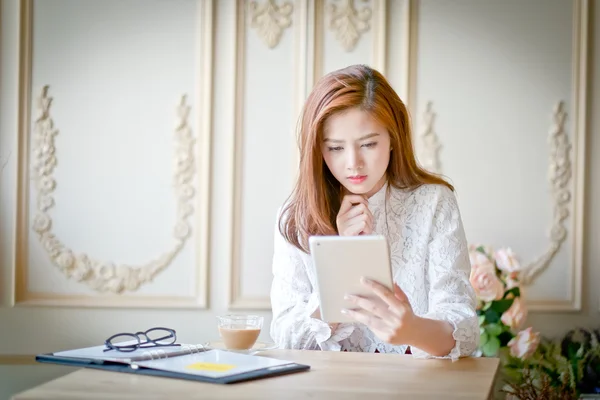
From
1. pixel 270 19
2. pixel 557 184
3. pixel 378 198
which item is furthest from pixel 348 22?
pixel 378 198

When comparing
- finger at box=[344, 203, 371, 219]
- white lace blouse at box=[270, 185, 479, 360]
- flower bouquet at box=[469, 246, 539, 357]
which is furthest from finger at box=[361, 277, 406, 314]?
flower bouquet at box=[469, 246, 539, 357]

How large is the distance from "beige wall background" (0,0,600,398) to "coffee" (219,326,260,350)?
6.18 ft

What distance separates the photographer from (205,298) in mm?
3756

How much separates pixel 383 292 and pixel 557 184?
2.30 m

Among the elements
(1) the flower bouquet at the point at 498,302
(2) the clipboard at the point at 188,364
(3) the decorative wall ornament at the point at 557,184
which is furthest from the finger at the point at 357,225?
(3) the decorative wall ornament at the point at 557,184

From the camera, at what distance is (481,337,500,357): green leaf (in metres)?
3.30

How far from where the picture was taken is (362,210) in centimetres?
220

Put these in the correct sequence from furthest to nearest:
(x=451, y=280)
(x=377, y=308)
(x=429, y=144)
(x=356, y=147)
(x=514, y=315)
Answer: (x=429, y=144), (x=514, y=315), (x=356, y=147), (x=451, y=280), (x=377, y=308)

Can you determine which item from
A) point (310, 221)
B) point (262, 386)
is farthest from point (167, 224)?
point (262, 386)

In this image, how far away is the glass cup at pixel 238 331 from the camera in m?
1.87

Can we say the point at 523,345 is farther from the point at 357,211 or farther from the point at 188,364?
the point at 188,364

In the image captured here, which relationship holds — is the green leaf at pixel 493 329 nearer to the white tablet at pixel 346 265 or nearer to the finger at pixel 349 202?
the finger at pixel 349 202

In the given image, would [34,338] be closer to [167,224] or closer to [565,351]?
[167,224]

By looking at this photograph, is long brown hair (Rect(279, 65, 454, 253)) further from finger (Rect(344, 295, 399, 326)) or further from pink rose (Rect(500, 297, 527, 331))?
pink rose (Rect(500, 297, 527, 331))
